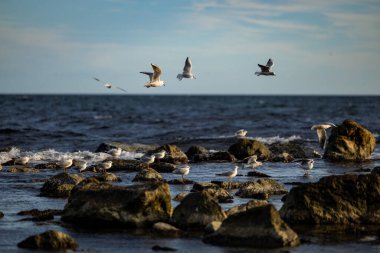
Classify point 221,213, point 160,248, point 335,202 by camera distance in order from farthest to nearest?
point 335,202
point 221,213
point 160,248

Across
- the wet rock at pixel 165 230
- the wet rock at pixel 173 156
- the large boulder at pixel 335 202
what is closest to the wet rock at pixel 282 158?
the wet rock at pixel 173 156

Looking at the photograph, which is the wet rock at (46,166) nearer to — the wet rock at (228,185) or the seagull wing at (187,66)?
the seagull wing at (187,66)

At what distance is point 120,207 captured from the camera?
42.8 ft

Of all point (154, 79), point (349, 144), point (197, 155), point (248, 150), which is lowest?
point (197, 155)

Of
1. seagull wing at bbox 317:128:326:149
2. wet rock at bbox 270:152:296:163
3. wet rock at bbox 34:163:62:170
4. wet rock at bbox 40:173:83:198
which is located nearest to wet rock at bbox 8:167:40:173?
wet rock at bbox 34:163:62:170

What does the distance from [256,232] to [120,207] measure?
2882mm

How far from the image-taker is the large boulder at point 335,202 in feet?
43.9

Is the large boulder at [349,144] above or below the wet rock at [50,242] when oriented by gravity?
above

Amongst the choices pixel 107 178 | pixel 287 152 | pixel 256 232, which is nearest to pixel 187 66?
pixel 107 178

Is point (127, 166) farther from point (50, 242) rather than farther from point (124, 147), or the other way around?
point (50, 242)

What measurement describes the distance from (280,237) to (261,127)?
38265 millimetres

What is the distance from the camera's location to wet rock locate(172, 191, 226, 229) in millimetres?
12798

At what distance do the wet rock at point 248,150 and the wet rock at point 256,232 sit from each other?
15.6m

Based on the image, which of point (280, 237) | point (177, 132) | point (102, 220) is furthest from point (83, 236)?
point (177, 132)
